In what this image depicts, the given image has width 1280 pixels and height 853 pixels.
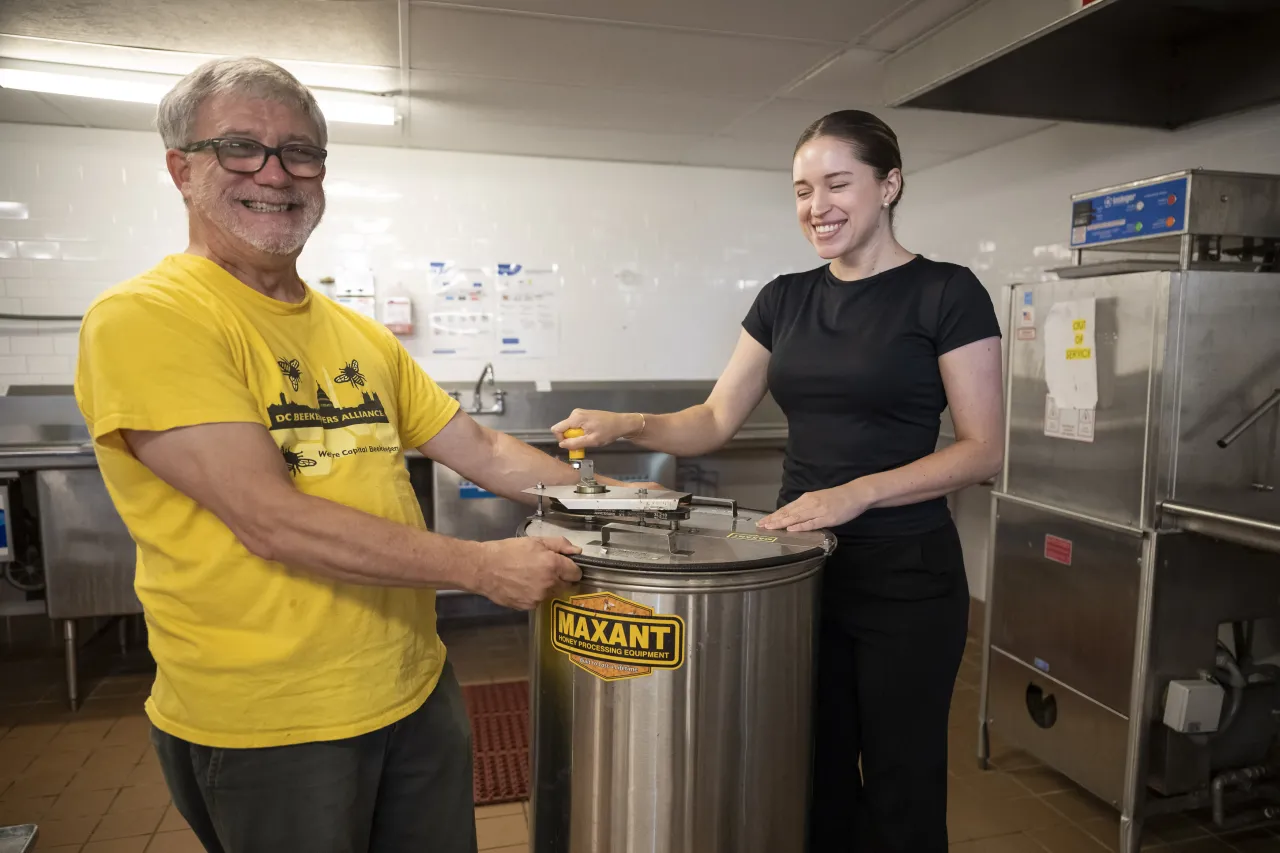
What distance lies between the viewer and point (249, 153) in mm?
1177

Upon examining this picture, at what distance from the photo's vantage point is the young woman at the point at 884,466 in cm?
146

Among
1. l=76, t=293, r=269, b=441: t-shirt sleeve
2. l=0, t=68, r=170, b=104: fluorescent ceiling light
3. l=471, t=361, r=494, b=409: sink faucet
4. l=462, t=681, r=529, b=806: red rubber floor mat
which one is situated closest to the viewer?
l=76, t=293, r=269, b=441: t-shirt sleeve

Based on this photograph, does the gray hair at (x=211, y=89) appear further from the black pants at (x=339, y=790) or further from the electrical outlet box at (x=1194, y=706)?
the electrical outlet box at (x=1194, y=706)

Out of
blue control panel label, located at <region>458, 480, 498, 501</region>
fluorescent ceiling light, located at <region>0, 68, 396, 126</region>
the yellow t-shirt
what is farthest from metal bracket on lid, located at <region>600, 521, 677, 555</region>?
blue control panel label, located at <region>458, 480, 498, 501</region>

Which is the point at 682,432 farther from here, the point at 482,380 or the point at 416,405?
the point at 482,380

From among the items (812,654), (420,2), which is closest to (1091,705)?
(812,654)

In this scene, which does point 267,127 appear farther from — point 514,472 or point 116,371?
point 514,472

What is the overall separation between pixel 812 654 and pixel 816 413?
0.45 metres

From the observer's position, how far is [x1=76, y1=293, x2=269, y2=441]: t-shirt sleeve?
101 cm

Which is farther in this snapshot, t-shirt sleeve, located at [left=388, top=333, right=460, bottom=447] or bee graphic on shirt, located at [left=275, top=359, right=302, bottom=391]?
t-shirt sleeve, located at [left=388, top=333, right=460, bottom=447]

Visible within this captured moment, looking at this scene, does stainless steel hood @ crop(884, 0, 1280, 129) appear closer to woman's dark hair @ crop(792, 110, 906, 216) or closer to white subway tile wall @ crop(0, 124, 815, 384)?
woman's dark hair @ crop(792, 110, 906, 216)

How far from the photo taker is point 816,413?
1.57m

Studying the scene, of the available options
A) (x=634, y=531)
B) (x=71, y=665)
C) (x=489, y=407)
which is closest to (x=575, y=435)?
(x=634, y=531)

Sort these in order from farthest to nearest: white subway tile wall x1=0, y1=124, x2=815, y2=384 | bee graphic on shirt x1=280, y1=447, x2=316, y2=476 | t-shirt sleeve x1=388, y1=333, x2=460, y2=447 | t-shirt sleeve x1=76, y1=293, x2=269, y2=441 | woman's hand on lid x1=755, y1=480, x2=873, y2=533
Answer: white subway tile wall x1=0, y1=124, x2=815, y2=384, t-shirt sleeve x1=388, y1=333, x2=460, y2=447, woman's hand on lid x1=755, y1=480, x2=873, y2=533, bee graphic on shirt x1=280, y1=447, x2=316, y2=476, t-shirt sleeve x1=76, y1=293, x2=269, y2=441
